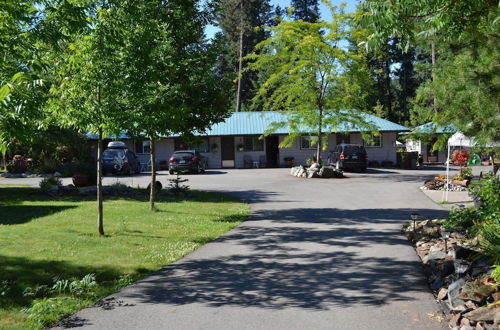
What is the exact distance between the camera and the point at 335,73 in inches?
1065

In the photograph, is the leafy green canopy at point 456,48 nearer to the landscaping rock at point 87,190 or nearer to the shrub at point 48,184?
the landscaping rock at point 87,190

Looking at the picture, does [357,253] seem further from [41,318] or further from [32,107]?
[32,107]

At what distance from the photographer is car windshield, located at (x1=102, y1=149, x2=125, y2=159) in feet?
96.5

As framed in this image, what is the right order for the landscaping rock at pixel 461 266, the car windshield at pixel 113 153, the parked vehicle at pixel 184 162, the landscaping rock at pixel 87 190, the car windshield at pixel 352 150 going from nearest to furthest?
the landscaping rock at pixel 461 266 < the landscaping rock at pixel 87 190 < the car windshield at pixel 113 153 < the car windshield at pixel 352 150 < the parked vehicle at pixel 184 162

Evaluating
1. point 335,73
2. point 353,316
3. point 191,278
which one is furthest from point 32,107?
point 335,73

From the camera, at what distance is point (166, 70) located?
43.2 ft

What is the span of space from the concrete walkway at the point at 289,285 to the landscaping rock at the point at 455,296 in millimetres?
214

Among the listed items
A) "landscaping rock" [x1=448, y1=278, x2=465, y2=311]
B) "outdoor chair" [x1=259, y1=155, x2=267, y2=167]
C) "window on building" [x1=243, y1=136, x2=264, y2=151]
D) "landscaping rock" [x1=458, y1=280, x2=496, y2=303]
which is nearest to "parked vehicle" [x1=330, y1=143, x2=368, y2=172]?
"outdoor chair" [x1=259, y1=155, x2=267, y2=167]

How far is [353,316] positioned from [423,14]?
361 cm

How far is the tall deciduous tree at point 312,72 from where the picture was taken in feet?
86.8

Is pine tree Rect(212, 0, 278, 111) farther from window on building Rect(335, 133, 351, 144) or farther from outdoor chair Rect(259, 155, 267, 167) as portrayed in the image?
window on building Rect(335, 133, 351, 144)

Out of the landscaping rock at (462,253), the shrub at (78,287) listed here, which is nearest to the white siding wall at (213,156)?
the shrub at (78,287)

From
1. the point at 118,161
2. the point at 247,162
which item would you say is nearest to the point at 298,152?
the point at 247,162

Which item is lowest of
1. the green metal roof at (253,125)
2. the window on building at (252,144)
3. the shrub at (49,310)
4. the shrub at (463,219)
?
the shrub at (49,310)
